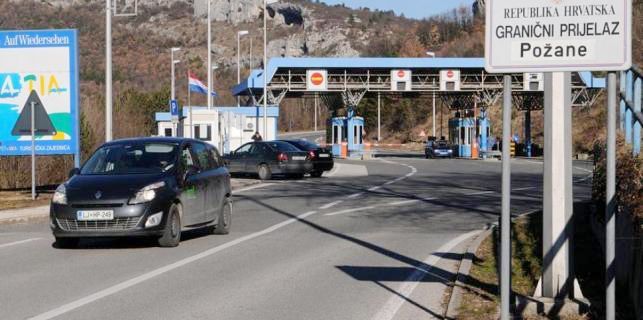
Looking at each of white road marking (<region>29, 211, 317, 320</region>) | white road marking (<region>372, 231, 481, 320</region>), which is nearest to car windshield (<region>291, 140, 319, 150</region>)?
white road marking (<region>29, 211, 317, 320</region>)

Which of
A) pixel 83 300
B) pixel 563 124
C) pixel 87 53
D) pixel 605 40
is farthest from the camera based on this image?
pixel 87 53

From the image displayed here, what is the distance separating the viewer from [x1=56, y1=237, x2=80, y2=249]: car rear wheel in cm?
1384

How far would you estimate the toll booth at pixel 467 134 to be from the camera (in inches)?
Result: 2506

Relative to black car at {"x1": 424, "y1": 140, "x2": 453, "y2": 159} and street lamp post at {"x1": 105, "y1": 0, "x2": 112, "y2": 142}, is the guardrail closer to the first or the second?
street lamp post at {"x1": 105, "y1": 0, "x2": 112, "y2": 142}

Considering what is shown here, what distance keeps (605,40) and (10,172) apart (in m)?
25.8

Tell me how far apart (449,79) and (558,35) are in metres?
55.0

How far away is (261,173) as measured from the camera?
33.0 m

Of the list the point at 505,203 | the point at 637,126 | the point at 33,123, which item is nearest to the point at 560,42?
the point at 505,203

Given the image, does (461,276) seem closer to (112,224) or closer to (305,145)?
Answer: (112,224)

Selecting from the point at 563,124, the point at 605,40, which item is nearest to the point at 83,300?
the point at 563,124

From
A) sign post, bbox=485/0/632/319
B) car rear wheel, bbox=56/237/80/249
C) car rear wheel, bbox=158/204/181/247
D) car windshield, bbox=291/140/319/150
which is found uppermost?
sign post, bbox=485/0/632/319

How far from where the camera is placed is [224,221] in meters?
15.3

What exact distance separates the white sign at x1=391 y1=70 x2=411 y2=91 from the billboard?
38206 millimetres

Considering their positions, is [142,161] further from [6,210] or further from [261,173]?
[261,173]
